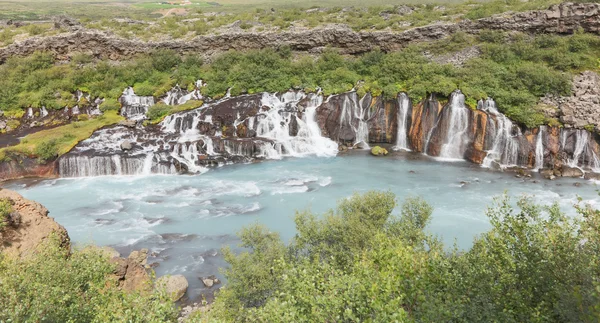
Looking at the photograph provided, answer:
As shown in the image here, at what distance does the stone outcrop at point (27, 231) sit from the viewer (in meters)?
16.1

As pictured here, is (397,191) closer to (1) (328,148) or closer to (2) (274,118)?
(1) (328,148)

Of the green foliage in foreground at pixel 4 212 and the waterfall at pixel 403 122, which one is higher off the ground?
the waterfall at pixel 403 122

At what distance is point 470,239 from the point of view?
23.4m

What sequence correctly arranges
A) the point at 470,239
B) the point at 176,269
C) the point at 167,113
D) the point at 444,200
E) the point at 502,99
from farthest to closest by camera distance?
the point at 167,113 → the point at 502,99 → the point at 444,200 → the point at 470,239 → the point at 176,269

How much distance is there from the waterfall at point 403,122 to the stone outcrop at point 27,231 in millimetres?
32060

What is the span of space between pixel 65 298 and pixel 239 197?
20880 mm

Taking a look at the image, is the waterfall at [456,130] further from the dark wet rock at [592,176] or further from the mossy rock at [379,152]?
the dark wet rock at [592,176]

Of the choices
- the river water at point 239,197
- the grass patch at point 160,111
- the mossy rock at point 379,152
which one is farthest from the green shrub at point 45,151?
the mossy rock at point 379,152

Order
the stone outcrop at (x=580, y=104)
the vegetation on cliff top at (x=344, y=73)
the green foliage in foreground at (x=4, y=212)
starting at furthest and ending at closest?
the vegetation on cliff top at (x=344, y=73) < the stone outcrop at (x=580, y=104) < the green foliage in foreground at (x=4, y=212)

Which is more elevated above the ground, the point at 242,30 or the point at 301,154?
the point at 242,30

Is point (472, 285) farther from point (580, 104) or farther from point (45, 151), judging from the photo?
point (45, 151)

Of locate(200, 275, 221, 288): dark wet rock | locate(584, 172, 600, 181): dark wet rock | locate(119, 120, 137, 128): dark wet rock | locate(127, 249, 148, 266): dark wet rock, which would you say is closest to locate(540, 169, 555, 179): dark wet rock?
locate(584, 172, 600, 181): dark wet rock

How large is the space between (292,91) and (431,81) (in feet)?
53.7

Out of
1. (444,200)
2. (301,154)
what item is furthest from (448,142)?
(301,154)
